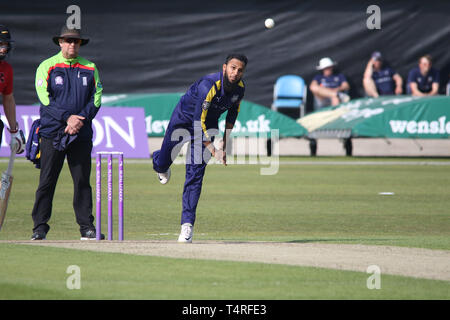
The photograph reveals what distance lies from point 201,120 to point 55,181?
177 centimetres

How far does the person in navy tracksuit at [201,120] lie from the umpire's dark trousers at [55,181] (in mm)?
978

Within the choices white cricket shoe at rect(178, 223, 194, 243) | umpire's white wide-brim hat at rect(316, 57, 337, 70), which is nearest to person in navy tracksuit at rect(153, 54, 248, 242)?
white cricket shoe at rect(178, 223, 194, 243)

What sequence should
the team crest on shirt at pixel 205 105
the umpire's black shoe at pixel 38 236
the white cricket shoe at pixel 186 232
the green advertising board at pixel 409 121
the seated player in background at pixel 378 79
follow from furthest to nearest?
the seated player in background at pixel 378 79 → the green advertising board at pixel 409 121 → the umpire's black shoe at pixel 38 236 → the white cricket shoe at pixel 186 232 → the team crest on shirt at pixel 205 105

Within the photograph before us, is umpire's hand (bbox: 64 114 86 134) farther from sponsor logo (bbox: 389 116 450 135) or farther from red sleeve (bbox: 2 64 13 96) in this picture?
sponsor logo (bbox: 389 116 450 135)

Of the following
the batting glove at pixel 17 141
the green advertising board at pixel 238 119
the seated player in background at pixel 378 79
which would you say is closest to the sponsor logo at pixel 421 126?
the green advertising board at pixel 238 119

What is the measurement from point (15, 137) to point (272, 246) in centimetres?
301

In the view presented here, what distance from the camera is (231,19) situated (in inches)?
1174

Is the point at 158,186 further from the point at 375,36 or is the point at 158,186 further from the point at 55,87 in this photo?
the point at 375,36

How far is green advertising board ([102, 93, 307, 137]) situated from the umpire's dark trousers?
44.5ft

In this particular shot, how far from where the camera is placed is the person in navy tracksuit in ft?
31.0

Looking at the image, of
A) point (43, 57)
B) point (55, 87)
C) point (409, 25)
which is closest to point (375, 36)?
point (409, 25)

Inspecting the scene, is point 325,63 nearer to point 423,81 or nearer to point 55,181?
point 423,81

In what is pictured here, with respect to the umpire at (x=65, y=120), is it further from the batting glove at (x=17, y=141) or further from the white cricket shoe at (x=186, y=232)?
the white cricket shoe at (x=186, y=232)

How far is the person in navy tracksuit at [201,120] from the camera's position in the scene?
944 centimetres
